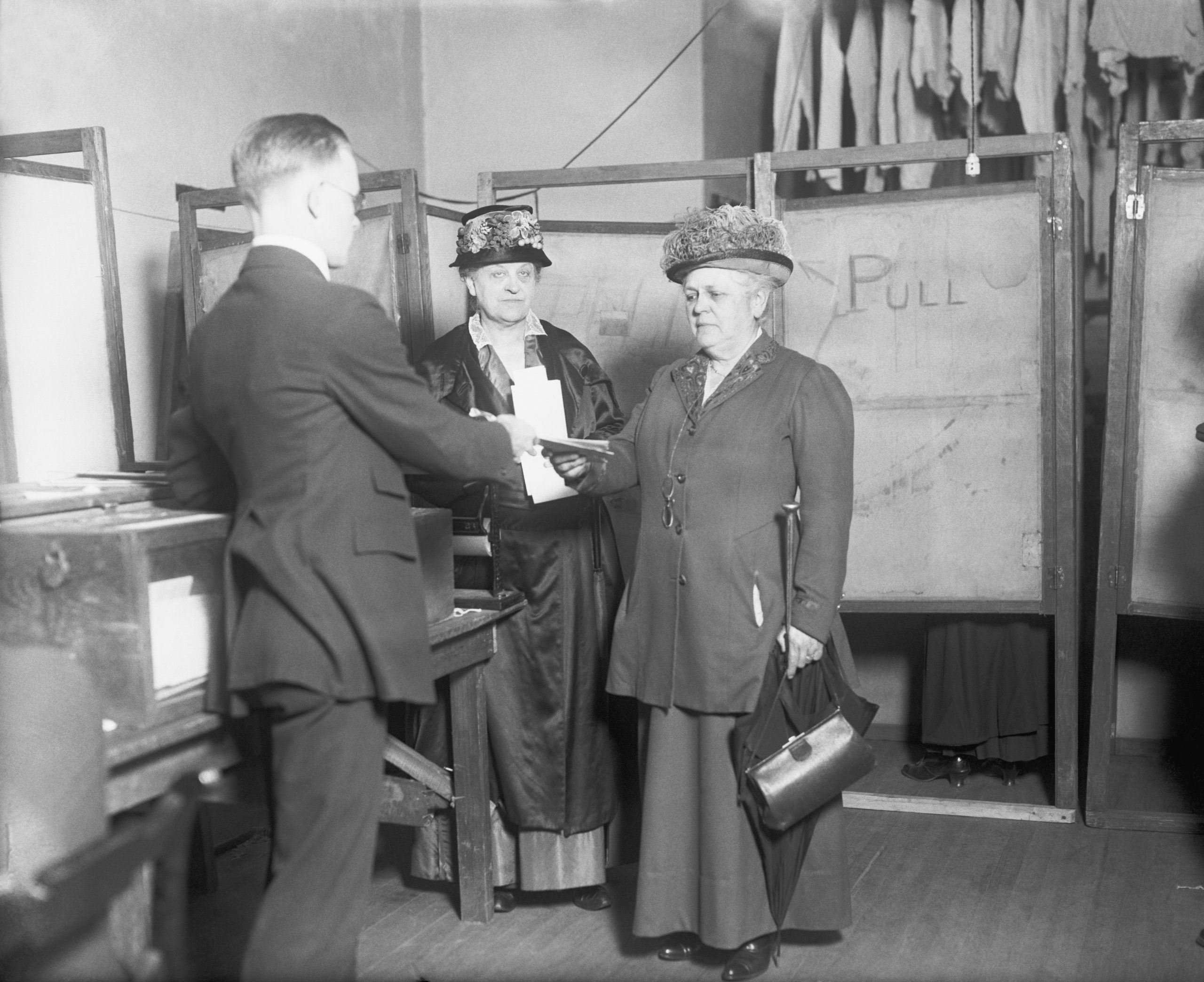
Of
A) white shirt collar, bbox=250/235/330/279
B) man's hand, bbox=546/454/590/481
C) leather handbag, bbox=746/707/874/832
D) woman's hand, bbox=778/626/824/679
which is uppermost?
white shirt collar, bbox=250/235/330/279

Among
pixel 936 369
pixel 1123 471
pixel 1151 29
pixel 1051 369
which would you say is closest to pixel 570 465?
pixel 936 369

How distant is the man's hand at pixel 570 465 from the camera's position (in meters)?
3.22

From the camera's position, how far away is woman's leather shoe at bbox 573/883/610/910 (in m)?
3.78

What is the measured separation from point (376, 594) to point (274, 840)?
491mm

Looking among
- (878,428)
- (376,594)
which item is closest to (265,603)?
(376,594)

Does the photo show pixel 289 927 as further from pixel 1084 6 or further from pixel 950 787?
pixel 1084 6

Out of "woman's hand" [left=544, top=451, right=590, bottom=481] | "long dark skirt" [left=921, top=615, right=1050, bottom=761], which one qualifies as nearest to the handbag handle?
"woman's hand" [left=544, top=451, right=590, bottom=481]

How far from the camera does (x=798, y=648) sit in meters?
3.15

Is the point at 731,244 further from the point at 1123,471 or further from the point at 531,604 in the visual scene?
the point at 1123,471

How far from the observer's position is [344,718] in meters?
2.38

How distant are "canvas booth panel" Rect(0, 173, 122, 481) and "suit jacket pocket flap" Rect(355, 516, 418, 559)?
156 centimetres

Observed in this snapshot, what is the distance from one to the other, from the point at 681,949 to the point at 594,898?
451 millimetres

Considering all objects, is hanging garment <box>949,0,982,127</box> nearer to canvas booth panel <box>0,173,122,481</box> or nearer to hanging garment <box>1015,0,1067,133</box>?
hanging garment <box>1015,0,1067,133</box>

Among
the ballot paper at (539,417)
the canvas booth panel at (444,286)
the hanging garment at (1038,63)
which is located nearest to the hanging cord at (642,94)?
the canvas booth panel at (444,286)
